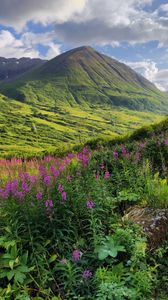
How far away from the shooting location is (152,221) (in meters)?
6.90

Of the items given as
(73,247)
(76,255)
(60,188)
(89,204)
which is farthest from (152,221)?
(76,255)

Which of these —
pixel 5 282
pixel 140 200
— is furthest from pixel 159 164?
pixel 5 282

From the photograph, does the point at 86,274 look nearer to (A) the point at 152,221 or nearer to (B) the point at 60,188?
(B) the point at 60,188

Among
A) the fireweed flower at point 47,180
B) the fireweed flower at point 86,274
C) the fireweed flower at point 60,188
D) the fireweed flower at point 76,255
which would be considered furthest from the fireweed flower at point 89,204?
the fireweed flower at point 86,274

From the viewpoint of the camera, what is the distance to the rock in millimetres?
6504

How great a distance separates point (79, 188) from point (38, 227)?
3.88 feet

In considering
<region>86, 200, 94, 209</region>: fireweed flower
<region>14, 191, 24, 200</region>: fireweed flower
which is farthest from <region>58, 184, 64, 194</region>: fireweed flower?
<region>14, 191, 24, 200</region>: fireweed flower

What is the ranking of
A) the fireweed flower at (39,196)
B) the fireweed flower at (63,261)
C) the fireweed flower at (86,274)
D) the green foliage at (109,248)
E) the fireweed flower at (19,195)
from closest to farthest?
the fireweed flower at (86,274), the fireweed flower at (63,261), the green foliage at (109,248), the fireweed flower at (39,196), the fireweed flower at (19,195)

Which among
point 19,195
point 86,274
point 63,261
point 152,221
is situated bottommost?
point 86,274

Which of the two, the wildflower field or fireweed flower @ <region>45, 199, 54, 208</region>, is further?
fireweed flower @ <region>45, 199, 54, 208</region>

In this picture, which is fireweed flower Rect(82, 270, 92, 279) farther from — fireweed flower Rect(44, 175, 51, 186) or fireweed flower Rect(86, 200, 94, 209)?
fireweed flower Rect(44, 175, 51, 186)

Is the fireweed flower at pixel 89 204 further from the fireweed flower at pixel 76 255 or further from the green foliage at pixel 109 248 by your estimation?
the fireweed flower at pixel 76 255

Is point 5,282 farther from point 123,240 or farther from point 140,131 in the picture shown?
point 140,131

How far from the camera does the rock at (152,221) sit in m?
6.50
